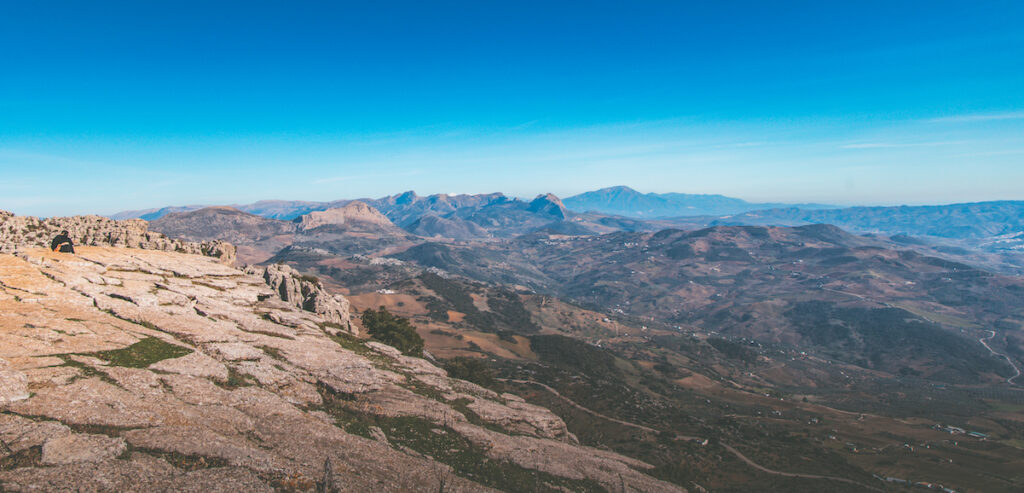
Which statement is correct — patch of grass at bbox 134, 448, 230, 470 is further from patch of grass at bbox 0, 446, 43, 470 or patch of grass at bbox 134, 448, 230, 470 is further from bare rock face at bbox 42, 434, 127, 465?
patch of grass at bbox 0, 446, 43, 470

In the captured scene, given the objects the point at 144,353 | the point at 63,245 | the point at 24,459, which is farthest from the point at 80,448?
the point at 63,245

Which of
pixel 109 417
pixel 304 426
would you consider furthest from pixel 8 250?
pixel 304 426

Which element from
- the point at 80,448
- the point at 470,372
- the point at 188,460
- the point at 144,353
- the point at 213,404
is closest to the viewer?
the point at 80,448

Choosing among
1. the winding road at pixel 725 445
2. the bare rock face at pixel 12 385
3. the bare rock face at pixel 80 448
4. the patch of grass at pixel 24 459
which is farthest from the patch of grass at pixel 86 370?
the winding road at pixel 725 445

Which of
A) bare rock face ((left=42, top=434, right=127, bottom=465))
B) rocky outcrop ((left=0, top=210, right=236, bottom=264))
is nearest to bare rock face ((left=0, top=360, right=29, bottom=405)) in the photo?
bare rock face ((left=42, top=434, right=127, bottom=465))

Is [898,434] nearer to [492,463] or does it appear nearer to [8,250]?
[492,463]

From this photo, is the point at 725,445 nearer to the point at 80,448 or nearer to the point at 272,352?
the point at 272,352

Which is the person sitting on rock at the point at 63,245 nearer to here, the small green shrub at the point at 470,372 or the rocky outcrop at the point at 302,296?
the rocky outcrop at the point at 302,296
